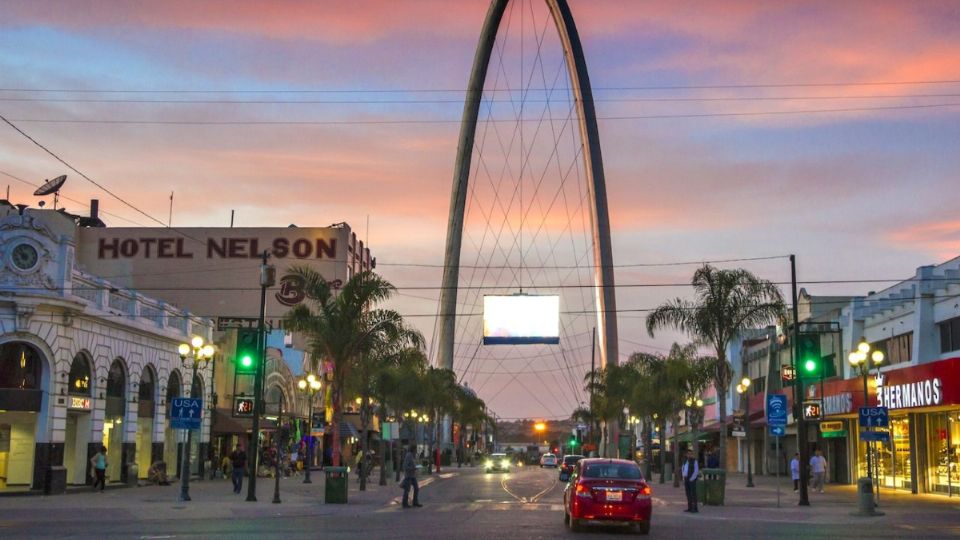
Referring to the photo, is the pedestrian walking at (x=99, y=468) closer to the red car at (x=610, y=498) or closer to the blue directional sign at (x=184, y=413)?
the blue directional sign at (x=184, y=413)

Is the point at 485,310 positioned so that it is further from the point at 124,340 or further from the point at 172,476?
the point at 124,340

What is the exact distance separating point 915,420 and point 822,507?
12.0 m

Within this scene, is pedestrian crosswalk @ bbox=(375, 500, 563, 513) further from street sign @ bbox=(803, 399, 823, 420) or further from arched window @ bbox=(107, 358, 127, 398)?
arched window @ bbox=(107, 358, 127, 398)

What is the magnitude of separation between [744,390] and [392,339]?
25.3 metres

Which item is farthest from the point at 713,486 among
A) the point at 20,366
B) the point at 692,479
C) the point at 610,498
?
the point at 20,366

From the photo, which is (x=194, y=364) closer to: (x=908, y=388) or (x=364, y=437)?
(x=364, y=437)

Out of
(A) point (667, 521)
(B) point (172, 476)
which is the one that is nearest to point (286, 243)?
(B) point (172, 476)

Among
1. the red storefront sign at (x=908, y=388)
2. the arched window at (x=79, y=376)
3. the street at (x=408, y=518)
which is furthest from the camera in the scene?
the arched window at (x=79, y=376)

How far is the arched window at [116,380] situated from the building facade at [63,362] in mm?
43

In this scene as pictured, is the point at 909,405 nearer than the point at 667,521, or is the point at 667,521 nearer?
the point at 667,521

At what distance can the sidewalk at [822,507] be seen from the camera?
31406mm

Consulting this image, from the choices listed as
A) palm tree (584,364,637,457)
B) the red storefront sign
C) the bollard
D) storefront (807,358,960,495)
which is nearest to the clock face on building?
the bollard

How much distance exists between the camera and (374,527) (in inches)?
1050

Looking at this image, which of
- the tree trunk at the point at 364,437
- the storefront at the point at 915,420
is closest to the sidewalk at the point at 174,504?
the tree trunk at the point at 364,437
